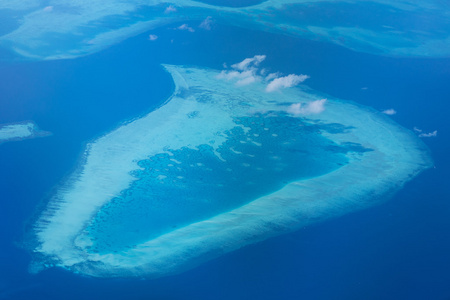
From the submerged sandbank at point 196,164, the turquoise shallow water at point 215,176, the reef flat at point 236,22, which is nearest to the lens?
the submerged sandbank at point 196,164

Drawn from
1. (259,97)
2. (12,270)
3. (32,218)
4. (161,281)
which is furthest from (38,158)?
(259,97)

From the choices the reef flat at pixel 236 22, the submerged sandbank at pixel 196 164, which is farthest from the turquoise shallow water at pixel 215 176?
the reef flat at pixel 236 22

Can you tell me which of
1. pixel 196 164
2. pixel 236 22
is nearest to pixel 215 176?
pixel 196 164

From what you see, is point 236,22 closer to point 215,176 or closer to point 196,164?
point 196,164

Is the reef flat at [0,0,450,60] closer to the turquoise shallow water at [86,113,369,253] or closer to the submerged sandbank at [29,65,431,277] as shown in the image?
the submerged sandbank at [29,65,431,277]

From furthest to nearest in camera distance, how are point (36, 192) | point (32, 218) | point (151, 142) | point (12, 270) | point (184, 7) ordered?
point (184, 7) → point (151, 142) → point (36, 192) → point (32, 218) → point (12, 270)

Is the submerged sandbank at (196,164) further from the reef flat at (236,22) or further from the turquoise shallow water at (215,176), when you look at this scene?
the reef flat at (236,22)

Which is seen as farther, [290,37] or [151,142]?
[290,37]

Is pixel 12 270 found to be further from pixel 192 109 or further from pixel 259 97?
pixel 259 97
